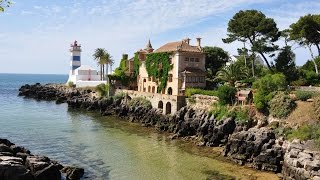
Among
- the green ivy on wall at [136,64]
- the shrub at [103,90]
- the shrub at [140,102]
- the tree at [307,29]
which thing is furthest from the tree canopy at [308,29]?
the shrub at [103,90]

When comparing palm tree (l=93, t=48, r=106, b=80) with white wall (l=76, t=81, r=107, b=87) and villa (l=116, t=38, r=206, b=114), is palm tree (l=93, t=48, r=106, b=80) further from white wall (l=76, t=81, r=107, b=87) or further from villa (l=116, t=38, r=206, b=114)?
villa (l=116, t=38, r=206, b=114)

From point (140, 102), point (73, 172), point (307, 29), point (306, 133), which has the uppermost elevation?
point (307, 29)

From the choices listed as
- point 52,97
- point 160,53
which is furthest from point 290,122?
point 52,97

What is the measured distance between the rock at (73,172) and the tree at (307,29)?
132ft

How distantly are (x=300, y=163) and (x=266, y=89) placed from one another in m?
15.7

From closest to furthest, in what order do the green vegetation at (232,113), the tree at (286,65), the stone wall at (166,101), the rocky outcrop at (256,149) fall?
1. the rocky outcrop at (256,149)
2. the green vegetation at (232,113)
3. the stone wall at (166,101)
4. the tree at (286,65)

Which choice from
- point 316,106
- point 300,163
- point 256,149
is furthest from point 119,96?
point 300,163

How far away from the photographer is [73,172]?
2992cm

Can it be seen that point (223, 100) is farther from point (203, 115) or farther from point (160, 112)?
point (160, 112)

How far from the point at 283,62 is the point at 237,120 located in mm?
18059

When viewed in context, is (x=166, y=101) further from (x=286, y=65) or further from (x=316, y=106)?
(x=316, y=106)

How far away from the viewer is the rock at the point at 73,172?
97.4ft

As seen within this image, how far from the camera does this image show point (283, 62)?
57250 mm

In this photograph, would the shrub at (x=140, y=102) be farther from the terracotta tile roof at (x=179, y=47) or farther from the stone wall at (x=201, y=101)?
the terracotta tile roof at (x=179, y=47)
